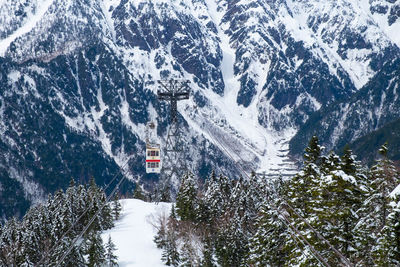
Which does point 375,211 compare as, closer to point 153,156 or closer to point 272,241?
point 272,241

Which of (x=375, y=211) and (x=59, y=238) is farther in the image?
(x=59, y=238)

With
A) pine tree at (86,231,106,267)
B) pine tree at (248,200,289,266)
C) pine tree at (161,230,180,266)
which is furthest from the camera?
pine tree at (161,230,180,266)

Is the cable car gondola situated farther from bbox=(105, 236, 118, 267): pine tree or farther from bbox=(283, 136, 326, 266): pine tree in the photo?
bbox=(283, 136, 326, 266): pine tree

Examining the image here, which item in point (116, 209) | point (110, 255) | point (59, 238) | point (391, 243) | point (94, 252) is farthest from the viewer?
point (116, 209)

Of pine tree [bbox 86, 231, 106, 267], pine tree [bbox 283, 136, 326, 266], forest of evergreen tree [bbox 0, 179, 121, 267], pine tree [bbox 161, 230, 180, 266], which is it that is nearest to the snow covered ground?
pine tree [bbox 161, 230, 180, 266]

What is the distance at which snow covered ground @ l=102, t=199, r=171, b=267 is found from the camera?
71.8 metres

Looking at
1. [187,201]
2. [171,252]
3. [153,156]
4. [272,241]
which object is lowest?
[171,252]

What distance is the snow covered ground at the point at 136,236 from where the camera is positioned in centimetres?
7181

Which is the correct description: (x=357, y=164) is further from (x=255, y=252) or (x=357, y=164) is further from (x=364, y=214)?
(x=255, y=252)

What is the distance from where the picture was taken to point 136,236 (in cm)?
8181

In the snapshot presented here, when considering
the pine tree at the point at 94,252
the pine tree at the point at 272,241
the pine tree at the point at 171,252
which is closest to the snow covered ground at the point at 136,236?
the pine tree at the point at 171,252

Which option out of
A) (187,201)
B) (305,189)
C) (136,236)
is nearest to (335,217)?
(305,189)

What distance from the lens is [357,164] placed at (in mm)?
29344

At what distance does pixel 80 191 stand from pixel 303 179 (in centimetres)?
6598
